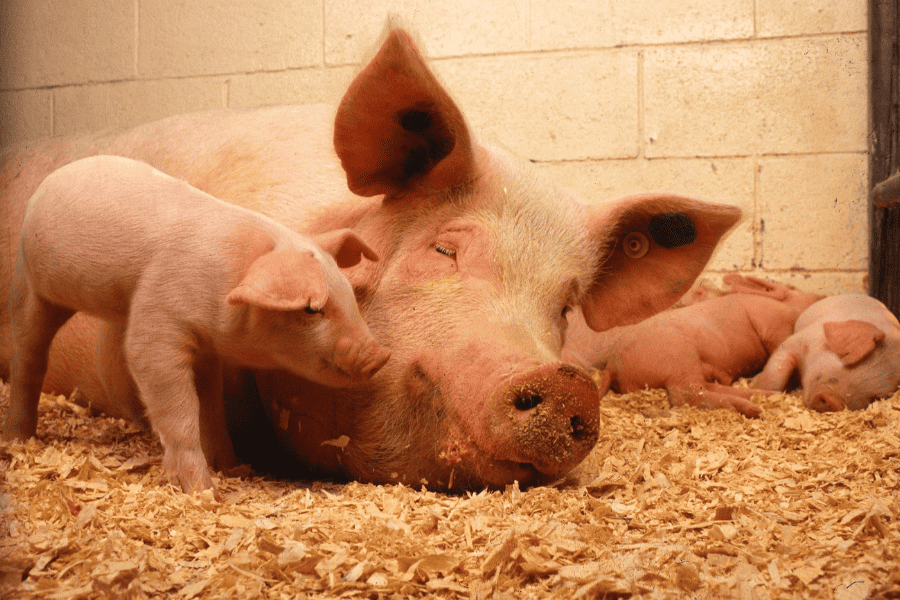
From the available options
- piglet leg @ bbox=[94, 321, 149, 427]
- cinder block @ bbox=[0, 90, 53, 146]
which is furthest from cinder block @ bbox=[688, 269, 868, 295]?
cinder block @ bbox=[0, 90, 53, 146]

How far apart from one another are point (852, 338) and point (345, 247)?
2.69 m

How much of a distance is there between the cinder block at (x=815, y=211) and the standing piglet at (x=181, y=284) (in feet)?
7.38

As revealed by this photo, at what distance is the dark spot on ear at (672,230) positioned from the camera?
8.52ft

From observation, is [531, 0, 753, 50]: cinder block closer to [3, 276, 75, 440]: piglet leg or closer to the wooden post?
the wooden post

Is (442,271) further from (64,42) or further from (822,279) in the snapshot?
(822,279)

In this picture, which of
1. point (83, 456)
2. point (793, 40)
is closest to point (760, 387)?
point (793, 40)

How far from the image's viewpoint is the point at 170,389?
1854 millimetres

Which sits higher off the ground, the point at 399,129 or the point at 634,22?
the point at 634,22

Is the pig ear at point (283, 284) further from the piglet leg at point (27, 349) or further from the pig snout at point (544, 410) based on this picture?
the piglet leg at point (27, 349)

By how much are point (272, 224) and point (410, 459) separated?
0.69 meters

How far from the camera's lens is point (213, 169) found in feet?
9.11

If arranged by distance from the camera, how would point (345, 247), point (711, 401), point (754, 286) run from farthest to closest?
point (754, 286)
point (711, 401)
point (345, 247)

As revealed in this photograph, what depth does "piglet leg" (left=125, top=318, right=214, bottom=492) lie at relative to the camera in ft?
6.06

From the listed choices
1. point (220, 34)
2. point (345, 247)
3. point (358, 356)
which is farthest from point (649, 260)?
point (220, 34)
